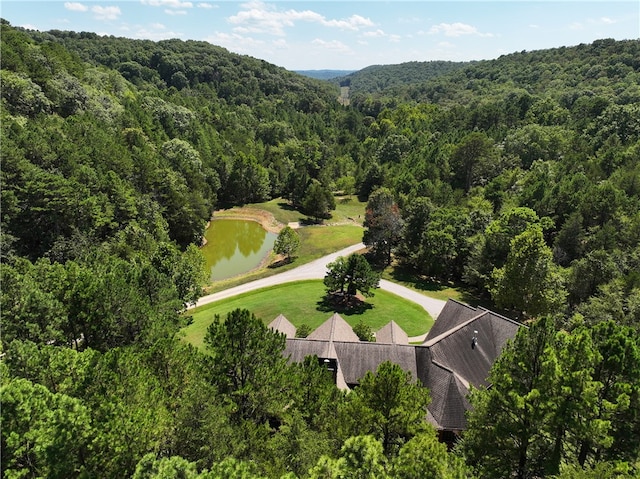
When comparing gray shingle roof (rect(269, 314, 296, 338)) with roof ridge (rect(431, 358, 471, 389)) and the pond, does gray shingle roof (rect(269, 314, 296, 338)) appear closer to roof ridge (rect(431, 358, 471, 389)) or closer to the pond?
roof ridge (rect(431, 358, 471, 389))

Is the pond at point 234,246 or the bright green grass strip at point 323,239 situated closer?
the pond at point 234,246

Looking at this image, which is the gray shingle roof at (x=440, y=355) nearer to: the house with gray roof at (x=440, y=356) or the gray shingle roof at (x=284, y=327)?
the house with gray roof at (x=440, y=356)

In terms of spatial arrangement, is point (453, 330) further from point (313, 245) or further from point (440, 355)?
point (313, 245)

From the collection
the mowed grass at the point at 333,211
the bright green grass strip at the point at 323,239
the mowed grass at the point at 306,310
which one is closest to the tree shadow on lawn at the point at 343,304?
the mowed grass at the point at 306,310

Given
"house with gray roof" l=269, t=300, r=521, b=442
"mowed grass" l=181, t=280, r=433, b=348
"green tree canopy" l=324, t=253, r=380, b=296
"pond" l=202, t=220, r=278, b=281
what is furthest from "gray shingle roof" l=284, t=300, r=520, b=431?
"pond" l=202, t=220, r=278, b=281

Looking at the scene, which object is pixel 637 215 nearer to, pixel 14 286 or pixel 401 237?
pixel 401 237

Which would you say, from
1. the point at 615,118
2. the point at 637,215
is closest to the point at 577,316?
the point at 637,215
